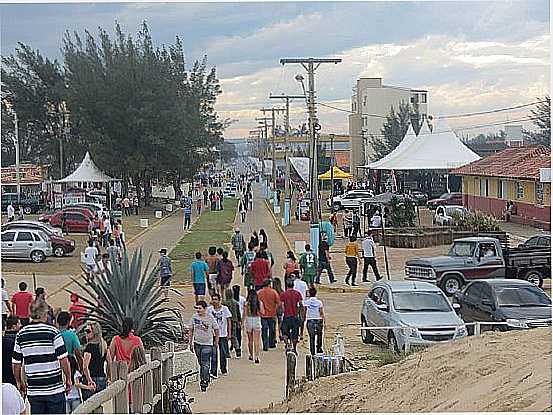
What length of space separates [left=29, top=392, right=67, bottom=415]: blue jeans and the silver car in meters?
7.05

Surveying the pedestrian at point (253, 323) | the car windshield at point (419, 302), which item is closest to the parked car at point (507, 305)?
the car windshield at point (419, 302)

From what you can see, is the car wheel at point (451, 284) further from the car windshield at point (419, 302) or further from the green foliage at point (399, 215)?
the green foliage at point (399, 215)

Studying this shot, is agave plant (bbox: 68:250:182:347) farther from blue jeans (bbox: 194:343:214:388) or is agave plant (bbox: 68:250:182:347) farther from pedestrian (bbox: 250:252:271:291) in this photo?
pedestrian (bbox: 250:252:271:291)

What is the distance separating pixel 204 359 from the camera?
12.6 meters

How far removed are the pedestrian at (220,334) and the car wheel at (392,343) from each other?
290cm

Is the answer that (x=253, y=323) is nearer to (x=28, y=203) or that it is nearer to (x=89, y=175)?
(x=89, y=175)

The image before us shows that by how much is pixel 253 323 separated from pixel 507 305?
4611mm

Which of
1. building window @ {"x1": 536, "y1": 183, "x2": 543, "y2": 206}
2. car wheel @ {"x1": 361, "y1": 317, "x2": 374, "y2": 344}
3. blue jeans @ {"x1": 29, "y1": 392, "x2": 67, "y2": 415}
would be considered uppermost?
building window @ {"x1": 536, "y1": 183, "x2": 543, "y2": 206}

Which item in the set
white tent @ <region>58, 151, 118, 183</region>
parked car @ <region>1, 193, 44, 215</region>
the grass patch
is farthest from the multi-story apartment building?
parked car @ <region>1, 193, 44, 215</region>

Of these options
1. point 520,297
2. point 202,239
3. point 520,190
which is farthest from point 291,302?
point 520,190

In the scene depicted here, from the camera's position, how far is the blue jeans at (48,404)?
848 cm

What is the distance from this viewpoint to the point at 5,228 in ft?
105

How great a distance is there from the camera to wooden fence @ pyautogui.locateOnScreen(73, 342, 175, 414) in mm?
8344

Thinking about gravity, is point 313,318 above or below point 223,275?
below
